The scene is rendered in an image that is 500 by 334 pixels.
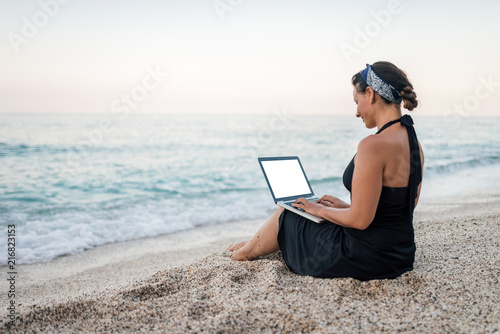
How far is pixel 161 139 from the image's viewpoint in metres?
22.5

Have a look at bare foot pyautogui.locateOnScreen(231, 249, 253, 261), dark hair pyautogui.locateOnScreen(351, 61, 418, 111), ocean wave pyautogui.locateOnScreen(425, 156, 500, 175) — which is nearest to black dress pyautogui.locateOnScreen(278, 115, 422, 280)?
dark hair pyautogui.locateOnScreen(351, 61, 418, 111)

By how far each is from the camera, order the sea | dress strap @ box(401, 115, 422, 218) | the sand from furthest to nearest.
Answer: the sea < dress strap @ box(401, 115, 422, 218) < the sand

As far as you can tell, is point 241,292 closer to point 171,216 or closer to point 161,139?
point 171,216

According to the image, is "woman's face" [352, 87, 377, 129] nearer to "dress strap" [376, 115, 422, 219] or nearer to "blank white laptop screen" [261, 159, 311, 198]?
"dress strap" [376, 115, 422, 219]

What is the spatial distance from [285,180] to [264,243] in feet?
1.86

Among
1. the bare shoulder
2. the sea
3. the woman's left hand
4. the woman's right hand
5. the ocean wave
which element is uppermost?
the bare shoulder

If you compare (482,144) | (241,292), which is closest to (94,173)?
(241,292)

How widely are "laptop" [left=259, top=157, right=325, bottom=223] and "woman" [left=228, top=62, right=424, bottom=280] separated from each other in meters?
0.29

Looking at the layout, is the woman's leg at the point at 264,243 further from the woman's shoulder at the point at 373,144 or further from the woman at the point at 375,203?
the woman's shoulder at the point at 373,144

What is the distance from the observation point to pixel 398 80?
2.41 m

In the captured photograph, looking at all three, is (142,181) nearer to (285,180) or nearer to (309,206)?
(285,180)

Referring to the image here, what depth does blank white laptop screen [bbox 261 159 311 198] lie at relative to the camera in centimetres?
318

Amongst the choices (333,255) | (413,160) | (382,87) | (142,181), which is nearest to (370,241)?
(333,255)

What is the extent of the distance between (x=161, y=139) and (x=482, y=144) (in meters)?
19.4
